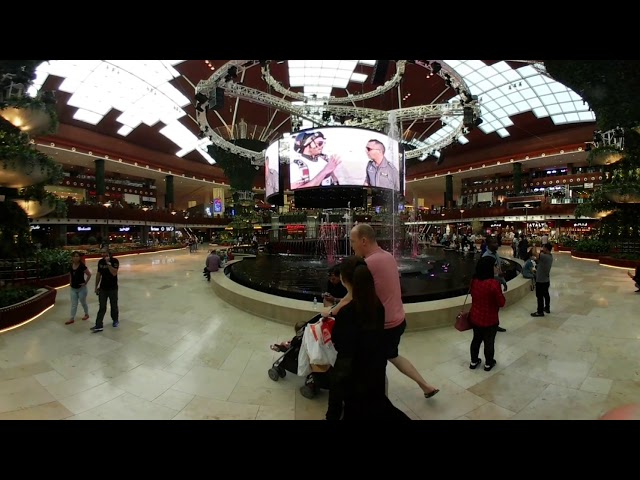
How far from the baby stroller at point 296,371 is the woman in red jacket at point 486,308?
1791 mm

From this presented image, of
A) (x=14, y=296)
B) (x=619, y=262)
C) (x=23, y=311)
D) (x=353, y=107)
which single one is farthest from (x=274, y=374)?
(x=353, y=107)

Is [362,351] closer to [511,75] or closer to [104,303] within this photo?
[104,303]

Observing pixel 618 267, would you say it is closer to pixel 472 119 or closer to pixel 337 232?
pixel 472 119

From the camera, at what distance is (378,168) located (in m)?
11.6

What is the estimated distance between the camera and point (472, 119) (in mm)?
12625

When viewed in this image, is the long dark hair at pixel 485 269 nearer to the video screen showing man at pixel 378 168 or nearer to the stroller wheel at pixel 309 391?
the stroller wheel at pixel 309 391

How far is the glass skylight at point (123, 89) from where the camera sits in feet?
64.0

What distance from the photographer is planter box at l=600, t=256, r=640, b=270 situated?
10.9 metres

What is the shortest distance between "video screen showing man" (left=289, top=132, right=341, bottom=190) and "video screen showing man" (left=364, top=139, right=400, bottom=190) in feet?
4.15

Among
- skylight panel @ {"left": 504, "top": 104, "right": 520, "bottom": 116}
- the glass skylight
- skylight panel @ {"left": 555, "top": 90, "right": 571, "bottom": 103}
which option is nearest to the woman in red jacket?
the glass skylight
